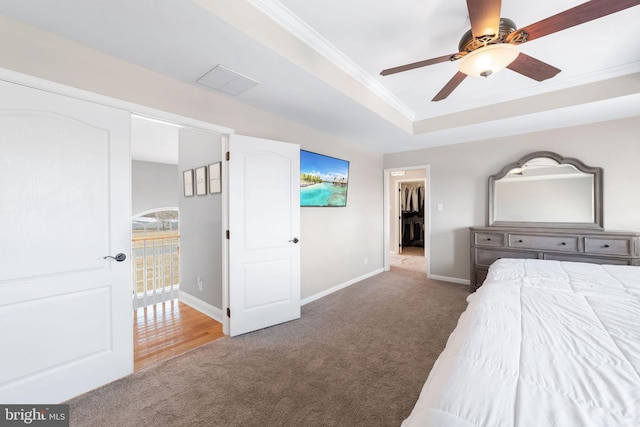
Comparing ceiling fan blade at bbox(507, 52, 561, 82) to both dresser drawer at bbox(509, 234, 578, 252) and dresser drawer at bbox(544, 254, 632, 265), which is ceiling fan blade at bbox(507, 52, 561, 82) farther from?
dresser drawer at bbox(544, 254, 632, 265)

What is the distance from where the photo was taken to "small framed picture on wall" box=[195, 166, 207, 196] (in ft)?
10.6

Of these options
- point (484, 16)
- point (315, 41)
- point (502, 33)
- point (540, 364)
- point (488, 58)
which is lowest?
point (540, 364)

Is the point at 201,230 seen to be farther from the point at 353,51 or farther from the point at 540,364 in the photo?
the point at 540,364

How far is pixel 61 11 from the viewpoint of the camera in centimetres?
145

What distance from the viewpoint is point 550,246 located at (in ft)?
10.7

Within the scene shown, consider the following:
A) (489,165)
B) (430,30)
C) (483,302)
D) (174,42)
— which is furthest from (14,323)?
(489,165)

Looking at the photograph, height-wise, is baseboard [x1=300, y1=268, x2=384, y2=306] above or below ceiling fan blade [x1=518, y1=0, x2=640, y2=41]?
below

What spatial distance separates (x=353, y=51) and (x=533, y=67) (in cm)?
134

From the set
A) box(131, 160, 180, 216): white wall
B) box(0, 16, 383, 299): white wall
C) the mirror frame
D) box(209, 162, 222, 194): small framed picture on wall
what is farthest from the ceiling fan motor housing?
box(131, 160, 180, 216): white wall

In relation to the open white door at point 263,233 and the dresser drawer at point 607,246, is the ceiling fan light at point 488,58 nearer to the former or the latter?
the open white door at point 263,233

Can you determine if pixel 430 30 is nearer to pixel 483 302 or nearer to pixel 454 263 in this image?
pixel 483 302

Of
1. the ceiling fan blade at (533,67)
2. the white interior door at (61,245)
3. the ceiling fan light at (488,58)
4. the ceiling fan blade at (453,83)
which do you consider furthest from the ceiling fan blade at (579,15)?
the white interior door at (61,245)

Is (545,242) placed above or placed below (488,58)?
below

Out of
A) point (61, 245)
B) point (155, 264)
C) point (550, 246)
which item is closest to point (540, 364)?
point (61, 245)
